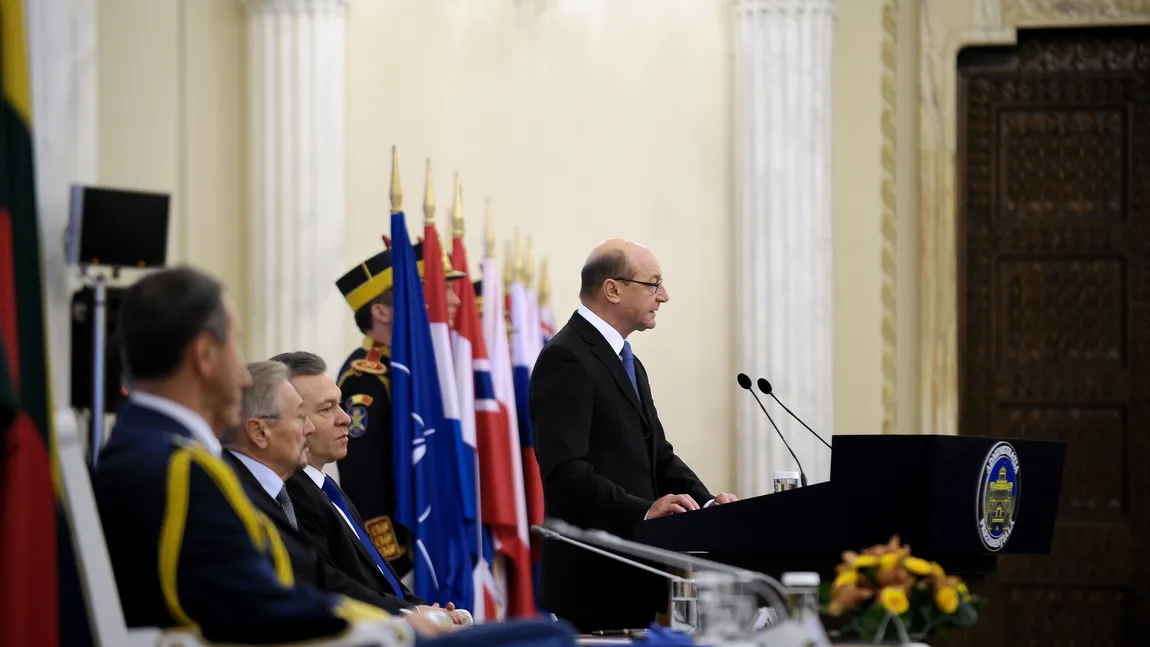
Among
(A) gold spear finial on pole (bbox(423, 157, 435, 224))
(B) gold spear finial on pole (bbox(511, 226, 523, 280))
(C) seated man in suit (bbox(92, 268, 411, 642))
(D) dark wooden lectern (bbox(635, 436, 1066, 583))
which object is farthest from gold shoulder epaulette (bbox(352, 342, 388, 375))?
(C) seated man in suit (bbox(92, 268, 411, 642))

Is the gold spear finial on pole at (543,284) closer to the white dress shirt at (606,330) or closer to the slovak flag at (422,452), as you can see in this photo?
the slovak flag at (422,452)

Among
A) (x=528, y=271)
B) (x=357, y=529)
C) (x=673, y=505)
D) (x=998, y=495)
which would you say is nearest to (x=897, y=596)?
(x=998, y=495)

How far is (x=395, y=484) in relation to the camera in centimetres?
596

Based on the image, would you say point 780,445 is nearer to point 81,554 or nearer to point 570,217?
point 570,217

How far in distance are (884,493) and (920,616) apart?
77cm

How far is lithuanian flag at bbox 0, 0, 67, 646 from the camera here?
99.0 inches

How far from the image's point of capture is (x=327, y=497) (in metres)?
3.92

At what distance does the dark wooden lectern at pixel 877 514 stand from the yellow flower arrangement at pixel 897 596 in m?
0.69

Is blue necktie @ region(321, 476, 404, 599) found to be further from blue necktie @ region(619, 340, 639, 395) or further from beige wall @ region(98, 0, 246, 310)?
beige wall @ region(98, 0, 246, 310)

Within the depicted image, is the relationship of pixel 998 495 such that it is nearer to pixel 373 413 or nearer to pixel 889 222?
pixel 373 413

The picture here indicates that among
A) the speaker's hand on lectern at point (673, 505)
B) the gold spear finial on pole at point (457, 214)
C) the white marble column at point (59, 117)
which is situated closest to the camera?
the speaker's hand on lectern at point (673, 505)

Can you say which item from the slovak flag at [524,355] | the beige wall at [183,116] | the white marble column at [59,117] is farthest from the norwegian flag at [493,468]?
the white marble column at [59,117]

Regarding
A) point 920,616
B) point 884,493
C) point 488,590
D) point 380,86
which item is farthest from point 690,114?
point 920,616

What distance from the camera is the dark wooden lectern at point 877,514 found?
3.45 metres
